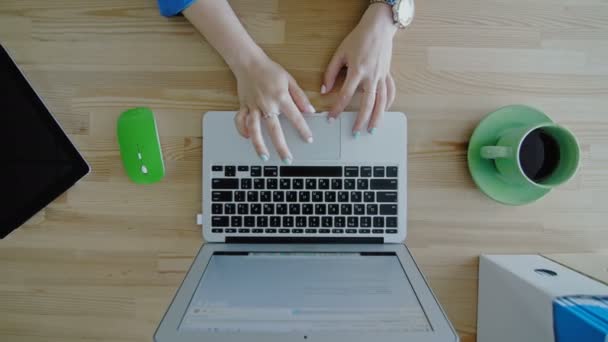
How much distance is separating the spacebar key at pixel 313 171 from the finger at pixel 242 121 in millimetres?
84

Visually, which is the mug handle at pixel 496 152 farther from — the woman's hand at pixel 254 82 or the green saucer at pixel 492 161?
the woman's hand at pixel 254 82

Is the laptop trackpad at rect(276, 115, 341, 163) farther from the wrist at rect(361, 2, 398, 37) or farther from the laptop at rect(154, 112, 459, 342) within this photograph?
the wrist at rect(361, 2, 398, 37)

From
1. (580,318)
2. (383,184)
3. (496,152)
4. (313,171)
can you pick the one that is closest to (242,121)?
(313,171)

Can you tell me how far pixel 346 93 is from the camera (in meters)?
0.60

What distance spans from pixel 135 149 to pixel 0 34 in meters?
0.32

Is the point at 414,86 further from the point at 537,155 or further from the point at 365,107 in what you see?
the point at 537,155

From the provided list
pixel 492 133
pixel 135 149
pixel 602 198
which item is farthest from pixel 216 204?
pixel 602 198

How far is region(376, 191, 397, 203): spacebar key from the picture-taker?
0.60 metres

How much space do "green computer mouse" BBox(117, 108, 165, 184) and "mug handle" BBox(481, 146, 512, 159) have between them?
1.78 ft

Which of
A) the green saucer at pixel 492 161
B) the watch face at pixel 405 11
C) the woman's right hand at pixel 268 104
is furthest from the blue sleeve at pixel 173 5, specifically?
the green saucer at pixel 492 161

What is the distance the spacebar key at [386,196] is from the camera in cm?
60

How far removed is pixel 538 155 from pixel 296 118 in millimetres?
380

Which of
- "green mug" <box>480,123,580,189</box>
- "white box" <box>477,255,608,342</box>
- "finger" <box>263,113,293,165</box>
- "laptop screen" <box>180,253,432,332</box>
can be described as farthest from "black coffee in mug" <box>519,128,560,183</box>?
"finger" <box>263,113,293,165</box>

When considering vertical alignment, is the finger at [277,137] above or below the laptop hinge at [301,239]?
above
